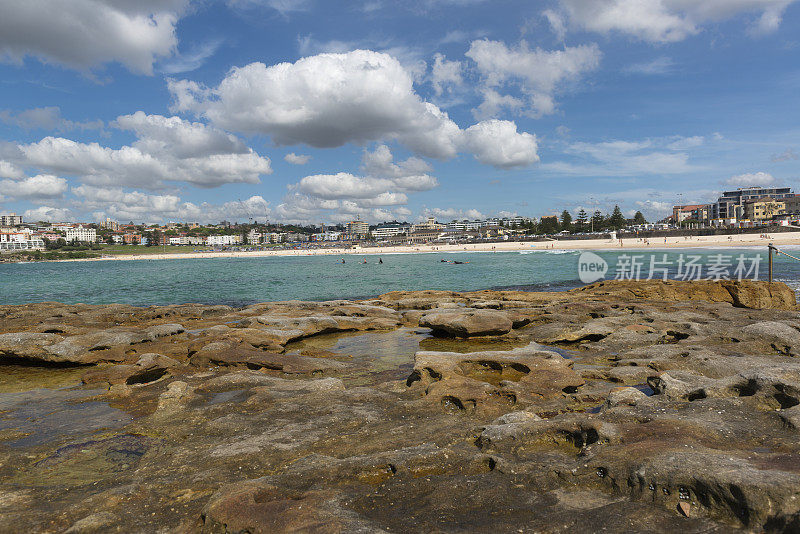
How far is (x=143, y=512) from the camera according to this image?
5.12m

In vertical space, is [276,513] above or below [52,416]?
above

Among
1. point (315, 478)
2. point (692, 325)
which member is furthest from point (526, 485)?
point (692, 325)

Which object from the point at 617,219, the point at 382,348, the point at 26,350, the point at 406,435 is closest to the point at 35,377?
the point at 26,350

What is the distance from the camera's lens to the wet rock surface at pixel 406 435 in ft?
15.0

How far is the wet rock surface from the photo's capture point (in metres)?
4.56

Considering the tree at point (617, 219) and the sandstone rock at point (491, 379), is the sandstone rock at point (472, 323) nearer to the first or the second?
the sandstone rock at point (491, 379)

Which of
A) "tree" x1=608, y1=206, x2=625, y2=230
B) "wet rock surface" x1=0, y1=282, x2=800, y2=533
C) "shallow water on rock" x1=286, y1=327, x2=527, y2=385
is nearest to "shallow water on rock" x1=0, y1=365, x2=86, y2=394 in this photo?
"wet rock surface" x1=0, y1=282, x2=800, y2=533

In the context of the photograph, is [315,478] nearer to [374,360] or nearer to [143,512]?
[143,512]

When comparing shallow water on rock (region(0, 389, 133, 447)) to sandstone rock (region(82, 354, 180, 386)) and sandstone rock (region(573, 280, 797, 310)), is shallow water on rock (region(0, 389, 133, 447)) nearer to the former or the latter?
sandstone rock (region(82, 354, 180, 386))

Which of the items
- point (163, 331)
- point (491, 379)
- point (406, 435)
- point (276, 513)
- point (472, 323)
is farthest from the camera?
point (163, 331)

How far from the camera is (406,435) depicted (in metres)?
7.16

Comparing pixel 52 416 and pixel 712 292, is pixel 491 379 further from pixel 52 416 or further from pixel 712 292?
pixel 712 292

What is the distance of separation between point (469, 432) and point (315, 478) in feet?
8.47

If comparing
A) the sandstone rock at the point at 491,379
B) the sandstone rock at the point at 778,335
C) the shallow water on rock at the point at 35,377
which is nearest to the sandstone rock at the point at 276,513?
the sandstone rock at the point at 491,379
